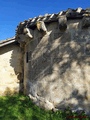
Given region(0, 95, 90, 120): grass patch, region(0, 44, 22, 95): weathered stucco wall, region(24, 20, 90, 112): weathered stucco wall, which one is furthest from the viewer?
region(0, 44, 22, 95): weathered stucco wall

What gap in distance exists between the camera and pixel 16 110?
7.54m

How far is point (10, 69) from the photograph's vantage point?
10117 mm

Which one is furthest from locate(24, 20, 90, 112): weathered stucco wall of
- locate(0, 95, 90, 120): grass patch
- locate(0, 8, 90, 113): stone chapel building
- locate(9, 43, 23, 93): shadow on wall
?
locate(9, 43, 23, 93): shadow on wall

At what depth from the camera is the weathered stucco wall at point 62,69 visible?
752 centimetres

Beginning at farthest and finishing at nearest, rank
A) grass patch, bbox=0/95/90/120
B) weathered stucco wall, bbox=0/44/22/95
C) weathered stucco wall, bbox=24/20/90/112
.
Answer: weathered stucco wall, bbox=0/44/22/95 < weathered stucco wall, bbox=24/20/90/112 < grass patch, bbox=0/95/90/120

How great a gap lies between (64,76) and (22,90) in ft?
9.04

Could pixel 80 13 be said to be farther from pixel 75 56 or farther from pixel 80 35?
pixel 75 56

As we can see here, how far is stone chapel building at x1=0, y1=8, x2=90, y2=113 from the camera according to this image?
7.54 meters

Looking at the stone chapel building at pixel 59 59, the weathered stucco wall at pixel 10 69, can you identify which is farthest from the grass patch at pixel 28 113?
the weathered stucco wall at pixel 10 69

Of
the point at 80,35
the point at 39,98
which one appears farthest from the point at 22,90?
the point at 80,35

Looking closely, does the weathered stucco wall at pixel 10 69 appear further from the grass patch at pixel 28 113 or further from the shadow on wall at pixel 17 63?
the grass patch at pixel 28 113

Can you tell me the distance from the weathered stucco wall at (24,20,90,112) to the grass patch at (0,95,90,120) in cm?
24

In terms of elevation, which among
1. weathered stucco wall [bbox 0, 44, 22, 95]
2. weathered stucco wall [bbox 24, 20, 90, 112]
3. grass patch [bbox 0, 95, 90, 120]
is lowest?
grass patch [bbox 0, 95, 90, 120]

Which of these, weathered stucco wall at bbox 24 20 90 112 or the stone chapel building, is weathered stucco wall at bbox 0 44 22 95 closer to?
the stone chapel building
